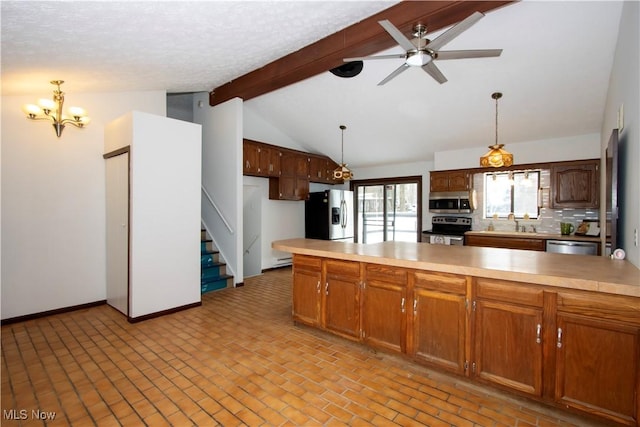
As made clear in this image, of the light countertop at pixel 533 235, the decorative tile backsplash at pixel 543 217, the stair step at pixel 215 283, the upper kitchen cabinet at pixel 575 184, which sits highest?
the upper kitchen cabinet at pixel 575 184

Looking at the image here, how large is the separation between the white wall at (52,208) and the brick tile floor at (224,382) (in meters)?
0.54

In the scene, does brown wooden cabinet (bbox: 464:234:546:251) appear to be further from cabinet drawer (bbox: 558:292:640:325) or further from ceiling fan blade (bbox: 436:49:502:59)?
ceiling fan blade (bbox: 436:49:502:59)

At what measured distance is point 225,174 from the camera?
546 centimetres

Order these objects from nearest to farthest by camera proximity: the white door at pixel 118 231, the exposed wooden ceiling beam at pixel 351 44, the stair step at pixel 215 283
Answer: the exposed wooden ceiling beam at pixel 351 44 < the white door at pixel 118 231 < the stair step at pixel 215 283

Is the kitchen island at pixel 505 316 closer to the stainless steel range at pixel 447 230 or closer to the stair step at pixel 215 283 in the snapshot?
the stair step at pixel 215 283

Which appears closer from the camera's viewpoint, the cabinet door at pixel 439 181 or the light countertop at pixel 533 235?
the light countertop at pixel 533 235

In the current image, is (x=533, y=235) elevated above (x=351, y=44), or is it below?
below

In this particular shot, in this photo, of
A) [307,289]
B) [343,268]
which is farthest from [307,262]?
[343,268]

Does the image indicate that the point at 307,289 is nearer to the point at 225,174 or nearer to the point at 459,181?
the point at 225,174

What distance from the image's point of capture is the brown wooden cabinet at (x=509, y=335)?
201cm

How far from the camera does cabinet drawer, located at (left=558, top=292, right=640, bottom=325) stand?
169 cm

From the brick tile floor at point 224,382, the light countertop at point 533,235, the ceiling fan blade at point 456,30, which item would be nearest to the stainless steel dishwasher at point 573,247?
the light countertop at point 533,235

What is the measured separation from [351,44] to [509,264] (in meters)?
2.76

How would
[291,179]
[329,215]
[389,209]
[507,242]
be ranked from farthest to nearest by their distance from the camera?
[389,209] < [329,215] < [291,179] < [507,242]
